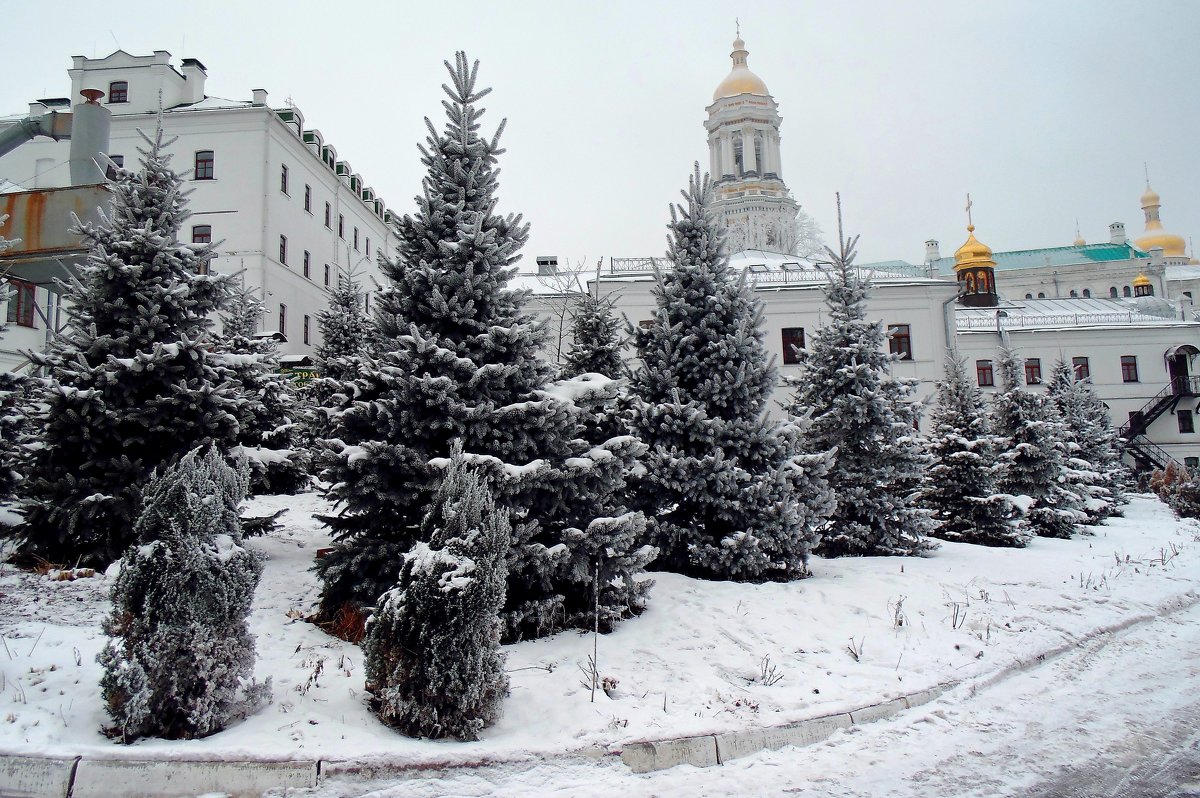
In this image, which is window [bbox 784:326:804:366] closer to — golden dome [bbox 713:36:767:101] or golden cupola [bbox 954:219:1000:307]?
golden cupola [bbox 954:219:1000:307]

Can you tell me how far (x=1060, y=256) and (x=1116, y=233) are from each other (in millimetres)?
7682

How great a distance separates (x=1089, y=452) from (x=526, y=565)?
2716cm

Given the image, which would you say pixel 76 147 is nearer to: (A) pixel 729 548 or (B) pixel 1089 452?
(A) pixel 729 548

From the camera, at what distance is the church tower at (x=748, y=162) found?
176 ft

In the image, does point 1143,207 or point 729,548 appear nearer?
point 729,548

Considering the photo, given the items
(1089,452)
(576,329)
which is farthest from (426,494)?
(1089,452)

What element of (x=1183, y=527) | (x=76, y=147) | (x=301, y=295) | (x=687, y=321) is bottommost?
(x=1183, y=527)

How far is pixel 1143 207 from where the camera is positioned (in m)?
75.2

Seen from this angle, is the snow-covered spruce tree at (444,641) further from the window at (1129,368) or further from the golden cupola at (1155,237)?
the golden cupola at (1155,237)

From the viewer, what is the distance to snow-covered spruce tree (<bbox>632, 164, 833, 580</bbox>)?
9328 millimetres

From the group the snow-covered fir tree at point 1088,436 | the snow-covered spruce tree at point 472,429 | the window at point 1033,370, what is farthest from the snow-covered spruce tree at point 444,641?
the window at point 1033,370

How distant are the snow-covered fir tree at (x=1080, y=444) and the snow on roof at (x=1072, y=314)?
10.3 meters

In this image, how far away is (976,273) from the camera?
48156 mm

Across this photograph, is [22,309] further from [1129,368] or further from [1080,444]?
[1129,368]
